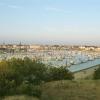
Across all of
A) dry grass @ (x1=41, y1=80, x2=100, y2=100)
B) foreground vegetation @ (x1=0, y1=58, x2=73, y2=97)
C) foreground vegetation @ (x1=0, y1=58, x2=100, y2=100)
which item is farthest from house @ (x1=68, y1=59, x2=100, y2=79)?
dry grass @ (x1=41, y1=80, x2=100, y2=100)

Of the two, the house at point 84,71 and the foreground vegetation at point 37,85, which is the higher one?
the foreground vegetation at point 37,85

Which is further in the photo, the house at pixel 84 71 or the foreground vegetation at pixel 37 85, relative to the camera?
the house at pixel 84 71

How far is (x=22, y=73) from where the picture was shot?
19219mm

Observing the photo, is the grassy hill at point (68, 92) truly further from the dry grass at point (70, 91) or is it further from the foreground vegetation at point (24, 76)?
the foreground vegetation at point (24, 76)

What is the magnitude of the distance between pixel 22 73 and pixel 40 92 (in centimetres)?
409

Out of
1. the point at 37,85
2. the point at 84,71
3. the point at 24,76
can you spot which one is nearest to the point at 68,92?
the point at 37,85

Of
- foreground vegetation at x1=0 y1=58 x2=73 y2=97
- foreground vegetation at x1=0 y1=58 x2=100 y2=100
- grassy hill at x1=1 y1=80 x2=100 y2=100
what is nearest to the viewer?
grassy hill at x1=1 y1=80 x2=100 y2=100

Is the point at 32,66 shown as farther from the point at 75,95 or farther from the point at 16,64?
the point at 75,95

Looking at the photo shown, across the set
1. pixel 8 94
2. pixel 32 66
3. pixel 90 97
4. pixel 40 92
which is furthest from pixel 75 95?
pixel 32 66

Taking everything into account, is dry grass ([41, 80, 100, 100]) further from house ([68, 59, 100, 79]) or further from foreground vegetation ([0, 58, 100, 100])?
house ([68, 59, 100, 79])

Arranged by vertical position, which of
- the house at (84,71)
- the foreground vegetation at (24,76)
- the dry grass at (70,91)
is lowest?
the house at (84,71)

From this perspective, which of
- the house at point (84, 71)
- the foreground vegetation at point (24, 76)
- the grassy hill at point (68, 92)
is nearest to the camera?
the grassy hill at point (68, 92)

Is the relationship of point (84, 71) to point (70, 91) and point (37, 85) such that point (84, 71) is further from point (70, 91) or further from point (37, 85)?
point (70, 91)

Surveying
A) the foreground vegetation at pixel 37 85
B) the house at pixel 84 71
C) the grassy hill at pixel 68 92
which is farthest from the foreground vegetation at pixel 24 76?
the house at pixel 84 71
